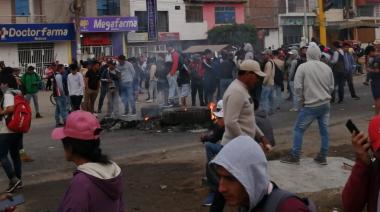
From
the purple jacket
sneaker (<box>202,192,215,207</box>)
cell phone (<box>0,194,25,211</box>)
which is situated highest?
the purple jacket

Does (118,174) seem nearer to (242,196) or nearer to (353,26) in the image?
(242,196)

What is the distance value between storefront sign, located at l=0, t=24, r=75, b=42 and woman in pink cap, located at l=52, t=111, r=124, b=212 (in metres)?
34.9

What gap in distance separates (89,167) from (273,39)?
163 ft

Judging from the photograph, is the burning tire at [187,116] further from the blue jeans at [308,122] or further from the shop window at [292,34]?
the shop window at [292,34]

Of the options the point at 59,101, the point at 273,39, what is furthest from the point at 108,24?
the point at 59,101

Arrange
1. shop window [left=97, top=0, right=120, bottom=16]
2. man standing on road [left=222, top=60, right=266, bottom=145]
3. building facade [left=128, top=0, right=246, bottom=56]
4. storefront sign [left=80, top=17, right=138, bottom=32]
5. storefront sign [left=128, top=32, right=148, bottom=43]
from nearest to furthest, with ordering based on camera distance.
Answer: man standing on road [left=222, top=60, right=266, bottom=145]
storefront sign [left=80, top=17, right=138, bottom=32]
shop window [left=97, top=0, right=120, bottom=16]
storefront sign [left=128, top=32, right=148, bottom=43]
building facade [left=128, top=0, right=246, bottom=56]

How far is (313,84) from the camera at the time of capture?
26.3ft

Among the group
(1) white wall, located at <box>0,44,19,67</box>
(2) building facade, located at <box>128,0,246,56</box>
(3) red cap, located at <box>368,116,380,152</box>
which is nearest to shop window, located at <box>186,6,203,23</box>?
(2) building facade, located at <box>128,0,246,56</box>

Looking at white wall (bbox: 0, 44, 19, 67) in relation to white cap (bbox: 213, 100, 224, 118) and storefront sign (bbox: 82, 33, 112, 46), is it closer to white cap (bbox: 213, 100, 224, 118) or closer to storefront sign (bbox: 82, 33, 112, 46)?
storefront sign (bbox: 82, 33, 112, 46)

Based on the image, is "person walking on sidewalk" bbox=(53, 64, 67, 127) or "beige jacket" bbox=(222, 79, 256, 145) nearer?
"beige jacket" bbox=(222, 79, 256, 145)

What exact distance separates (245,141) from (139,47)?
4149 centimetres

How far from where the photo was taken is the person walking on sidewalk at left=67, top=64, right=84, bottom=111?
579 inches

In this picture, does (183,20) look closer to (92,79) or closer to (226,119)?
(92,79)

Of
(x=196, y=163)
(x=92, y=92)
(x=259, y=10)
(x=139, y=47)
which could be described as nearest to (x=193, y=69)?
(x=92, y=92)
